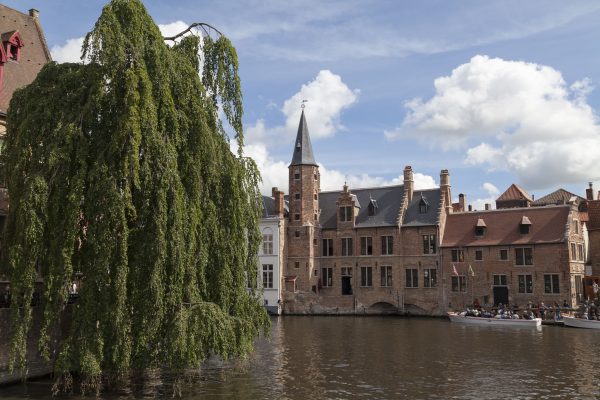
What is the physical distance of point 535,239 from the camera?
40.3 metres

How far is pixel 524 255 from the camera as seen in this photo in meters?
40.6

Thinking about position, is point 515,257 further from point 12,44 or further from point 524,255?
point 12,44

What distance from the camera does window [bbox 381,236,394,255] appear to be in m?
45.0

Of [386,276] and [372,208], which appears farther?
[372,208]

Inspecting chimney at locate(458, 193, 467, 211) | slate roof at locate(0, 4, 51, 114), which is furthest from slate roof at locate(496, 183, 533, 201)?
slate roof at locate(0, 4, 51, 114)

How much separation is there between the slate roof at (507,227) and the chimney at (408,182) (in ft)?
12.0

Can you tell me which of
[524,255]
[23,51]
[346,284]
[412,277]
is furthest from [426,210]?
[23,51]

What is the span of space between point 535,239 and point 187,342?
110 feet

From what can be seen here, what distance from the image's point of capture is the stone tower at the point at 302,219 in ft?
150

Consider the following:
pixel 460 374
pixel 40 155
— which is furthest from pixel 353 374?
pixel 40 155

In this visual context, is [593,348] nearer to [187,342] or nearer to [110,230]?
[187,342]

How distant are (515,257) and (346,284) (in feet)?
43.3

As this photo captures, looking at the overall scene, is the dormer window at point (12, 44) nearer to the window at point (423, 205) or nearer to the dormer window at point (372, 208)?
the dormer window at point (372, 208)

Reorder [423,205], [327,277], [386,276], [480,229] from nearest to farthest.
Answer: [480,229], [386,276], [423,205], [327,277]
